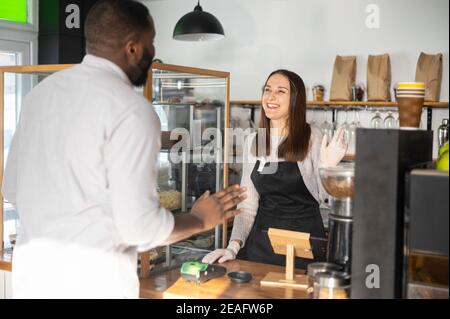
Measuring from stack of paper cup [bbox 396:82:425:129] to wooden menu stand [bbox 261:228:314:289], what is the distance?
1.82 ft

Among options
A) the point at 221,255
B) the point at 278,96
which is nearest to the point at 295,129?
the point at 278,96

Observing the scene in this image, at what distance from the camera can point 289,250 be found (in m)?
2.27

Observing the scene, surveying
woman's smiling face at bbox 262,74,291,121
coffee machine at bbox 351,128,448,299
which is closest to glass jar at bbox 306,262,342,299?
coffee machine at bbox 351,128,448,299

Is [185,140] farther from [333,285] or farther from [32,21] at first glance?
[32,21]

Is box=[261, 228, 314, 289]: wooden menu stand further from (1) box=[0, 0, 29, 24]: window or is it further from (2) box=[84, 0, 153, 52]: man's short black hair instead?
(1) box=[0, 0, 29, 24]: window

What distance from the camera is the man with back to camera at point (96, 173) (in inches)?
64.6

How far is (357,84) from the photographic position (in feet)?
17.8

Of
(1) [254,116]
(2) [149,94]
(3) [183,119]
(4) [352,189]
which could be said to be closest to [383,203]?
(4) [352,189]

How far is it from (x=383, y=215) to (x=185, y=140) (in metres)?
1.50

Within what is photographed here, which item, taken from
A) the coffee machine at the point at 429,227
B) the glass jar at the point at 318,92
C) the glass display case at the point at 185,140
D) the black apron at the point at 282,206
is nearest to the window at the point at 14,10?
the glass display case at the point at 185,140

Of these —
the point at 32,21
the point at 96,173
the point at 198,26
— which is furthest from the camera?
the point at 32,21

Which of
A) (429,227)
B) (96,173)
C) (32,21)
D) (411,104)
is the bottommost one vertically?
(429,227)

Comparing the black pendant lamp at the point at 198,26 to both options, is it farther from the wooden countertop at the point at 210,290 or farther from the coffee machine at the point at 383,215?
the coffee machine at the point at 383,215
